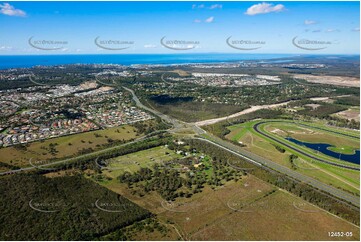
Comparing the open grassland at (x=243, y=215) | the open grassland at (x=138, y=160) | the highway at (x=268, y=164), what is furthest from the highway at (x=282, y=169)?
the open grassland at (x=138, y=160)

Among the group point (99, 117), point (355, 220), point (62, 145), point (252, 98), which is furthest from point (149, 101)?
point (355, 220)

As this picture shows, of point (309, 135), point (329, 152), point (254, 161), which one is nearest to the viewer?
point (254, 161)

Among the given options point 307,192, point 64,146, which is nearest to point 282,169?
point 307,192

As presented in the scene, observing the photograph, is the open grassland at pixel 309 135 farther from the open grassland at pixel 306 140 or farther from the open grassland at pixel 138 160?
the open grassland at pixel 138 160

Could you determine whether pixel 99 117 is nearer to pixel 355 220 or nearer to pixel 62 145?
pixel 62 145

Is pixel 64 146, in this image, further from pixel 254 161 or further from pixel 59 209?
pixel 254 161

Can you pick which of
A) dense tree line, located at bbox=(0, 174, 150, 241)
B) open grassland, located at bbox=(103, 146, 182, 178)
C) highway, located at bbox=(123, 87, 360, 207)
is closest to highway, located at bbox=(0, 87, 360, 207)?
highway, located at bbox=(123, 87, 360, 207)
